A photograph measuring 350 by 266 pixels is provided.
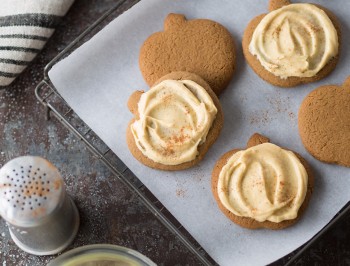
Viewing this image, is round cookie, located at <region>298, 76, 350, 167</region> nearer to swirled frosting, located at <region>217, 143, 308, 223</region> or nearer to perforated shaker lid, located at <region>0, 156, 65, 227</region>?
swirled frosting, located at <region>217, 143, 308, 223</region>

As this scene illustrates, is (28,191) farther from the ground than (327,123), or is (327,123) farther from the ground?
(28,191)

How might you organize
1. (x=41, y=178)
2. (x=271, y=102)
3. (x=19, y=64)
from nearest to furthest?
(x=41, y=178), (x=271, y=102), (x=19, y=64)

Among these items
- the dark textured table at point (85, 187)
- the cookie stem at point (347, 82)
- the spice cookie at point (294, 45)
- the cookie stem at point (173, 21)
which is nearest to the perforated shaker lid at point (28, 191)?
the dark textured table at point (85, 187)

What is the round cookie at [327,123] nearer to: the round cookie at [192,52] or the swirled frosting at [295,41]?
the swirled frosting at [295,41]

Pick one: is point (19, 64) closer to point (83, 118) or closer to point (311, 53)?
point (83, 118)

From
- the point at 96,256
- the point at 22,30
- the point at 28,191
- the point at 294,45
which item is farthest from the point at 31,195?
the point at 294,45

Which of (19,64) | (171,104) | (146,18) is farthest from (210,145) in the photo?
(19,64)

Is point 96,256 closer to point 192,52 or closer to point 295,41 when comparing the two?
point 192,52
